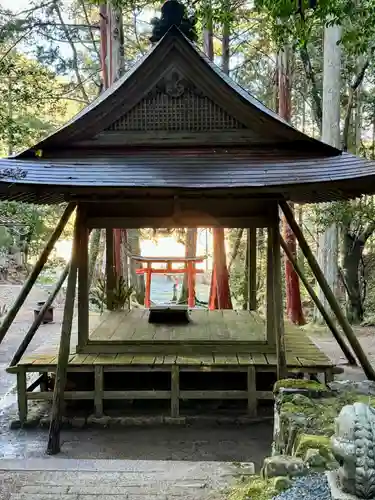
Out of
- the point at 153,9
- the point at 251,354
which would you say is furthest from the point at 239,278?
the point at 251,354

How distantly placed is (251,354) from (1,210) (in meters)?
4.05

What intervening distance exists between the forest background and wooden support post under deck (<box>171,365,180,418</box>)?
290 centimetres

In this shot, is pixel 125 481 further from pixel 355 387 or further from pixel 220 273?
pixel 220 273

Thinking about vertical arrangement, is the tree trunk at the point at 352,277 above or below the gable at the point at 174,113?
below

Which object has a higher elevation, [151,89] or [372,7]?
[372,7]

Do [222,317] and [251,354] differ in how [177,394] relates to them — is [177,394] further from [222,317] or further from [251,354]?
[222,317]

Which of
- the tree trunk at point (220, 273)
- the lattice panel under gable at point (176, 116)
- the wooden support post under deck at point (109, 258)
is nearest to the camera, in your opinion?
the lattice panel under gable at point (176, 116)

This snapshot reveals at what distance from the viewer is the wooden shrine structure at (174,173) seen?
5.97 m

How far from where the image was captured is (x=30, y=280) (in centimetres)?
632

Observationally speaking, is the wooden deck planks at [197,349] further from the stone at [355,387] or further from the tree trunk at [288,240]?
the tree trunk at [288,240]

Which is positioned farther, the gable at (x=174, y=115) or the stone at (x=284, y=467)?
the gable at (x=174, y=115)

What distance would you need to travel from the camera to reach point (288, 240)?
41.7 ft

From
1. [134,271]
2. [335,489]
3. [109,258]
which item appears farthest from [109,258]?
[134,271]

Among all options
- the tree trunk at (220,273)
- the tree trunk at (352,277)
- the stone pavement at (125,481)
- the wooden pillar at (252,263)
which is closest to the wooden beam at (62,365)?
the stone pavement at (125,481)
